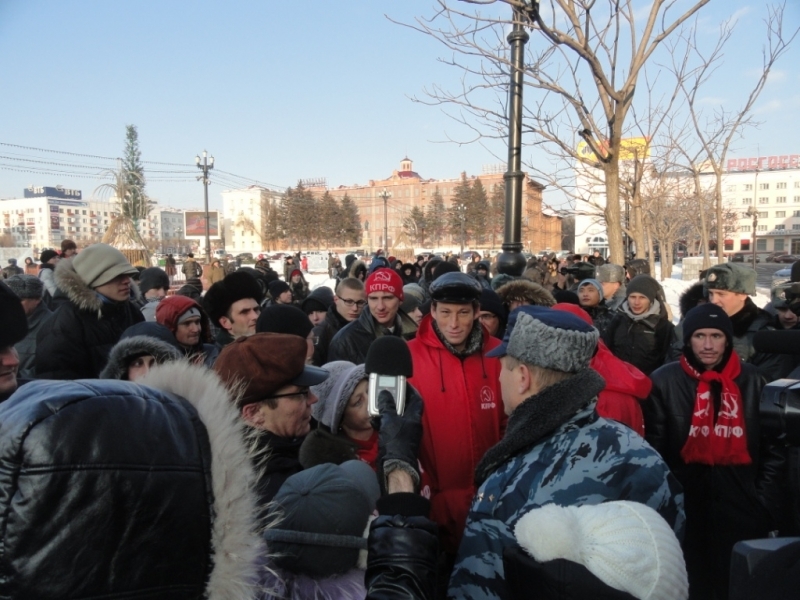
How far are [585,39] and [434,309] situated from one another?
423 cm

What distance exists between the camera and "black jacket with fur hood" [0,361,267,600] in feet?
2.48

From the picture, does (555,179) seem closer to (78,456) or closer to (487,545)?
(487,545)

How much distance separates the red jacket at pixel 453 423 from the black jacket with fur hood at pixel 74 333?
7.31 feet

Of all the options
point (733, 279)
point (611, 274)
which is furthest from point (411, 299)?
point (733, 279)

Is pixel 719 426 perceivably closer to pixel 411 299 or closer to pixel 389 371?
pixel 389 371

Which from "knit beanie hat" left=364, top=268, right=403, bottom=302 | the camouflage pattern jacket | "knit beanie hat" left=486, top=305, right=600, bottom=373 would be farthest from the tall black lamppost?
the camouflage pattern jacket

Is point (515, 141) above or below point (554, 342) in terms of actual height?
above

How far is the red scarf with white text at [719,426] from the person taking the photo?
319 centimetres

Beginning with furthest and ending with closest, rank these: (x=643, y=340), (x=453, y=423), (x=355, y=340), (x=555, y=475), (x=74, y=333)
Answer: (x=643, y=340), (x=355, y=340), (x=74, y=333), (x=453, y=423), (x=555, y=475)

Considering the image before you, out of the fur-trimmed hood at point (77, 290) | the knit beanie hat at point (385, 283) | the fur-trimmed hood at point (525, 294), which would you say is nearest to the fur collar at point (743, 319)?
the fur-trimmed hood at point (525, 294)

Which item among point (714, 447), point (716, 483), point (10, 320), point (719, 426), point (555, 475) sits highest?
point (10, 320)

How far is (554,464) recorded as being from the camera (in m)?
1.62

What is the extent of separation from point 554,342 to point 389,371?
0.54 metres

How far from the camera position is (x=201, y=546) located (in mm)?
879
